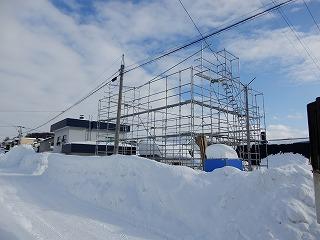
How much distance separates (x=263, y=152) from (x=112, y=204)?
21914 millimetres

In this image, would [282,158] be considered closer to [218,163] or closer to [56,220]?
[218,163]

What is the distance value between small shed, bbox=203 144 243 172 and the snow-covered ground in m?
3.54

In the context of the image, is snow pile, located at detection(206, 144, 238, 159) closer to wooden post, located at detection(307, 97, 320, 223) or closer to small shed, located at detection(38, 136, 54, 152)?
wooden post, located at detection(307, 97, 320, 223)

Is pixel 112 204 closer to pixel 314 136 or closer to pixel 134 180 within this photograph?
pixel 134 180

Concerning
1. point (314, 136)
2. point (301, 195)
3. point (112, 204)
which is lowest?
point (112, 204)

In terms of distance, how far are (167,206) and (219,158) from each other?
525 centimetres

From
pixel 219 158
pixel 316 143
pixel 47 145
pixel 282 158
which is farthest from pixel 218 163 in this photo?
pixel 47 145

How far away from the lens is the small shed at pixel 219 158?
43.0 ft

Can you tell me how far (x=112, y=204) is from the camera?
9805 millimetres

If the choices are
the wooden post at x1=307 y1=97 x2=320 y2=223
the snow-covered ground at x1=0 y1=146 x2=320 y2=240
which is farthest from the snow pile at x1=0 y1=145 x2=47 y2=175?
the wooden post at x1=307 y1=97 x2=320 y2=223

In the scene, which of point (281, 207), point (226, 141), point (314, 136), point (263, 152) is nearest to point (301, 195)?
point (281, 207)

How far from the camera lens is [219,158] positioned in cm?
1320

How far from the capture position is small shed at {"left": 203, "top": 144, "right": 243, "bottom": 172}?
13.1 meters

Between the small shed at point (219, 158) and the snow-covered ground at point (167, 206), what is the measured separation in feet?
11.6
